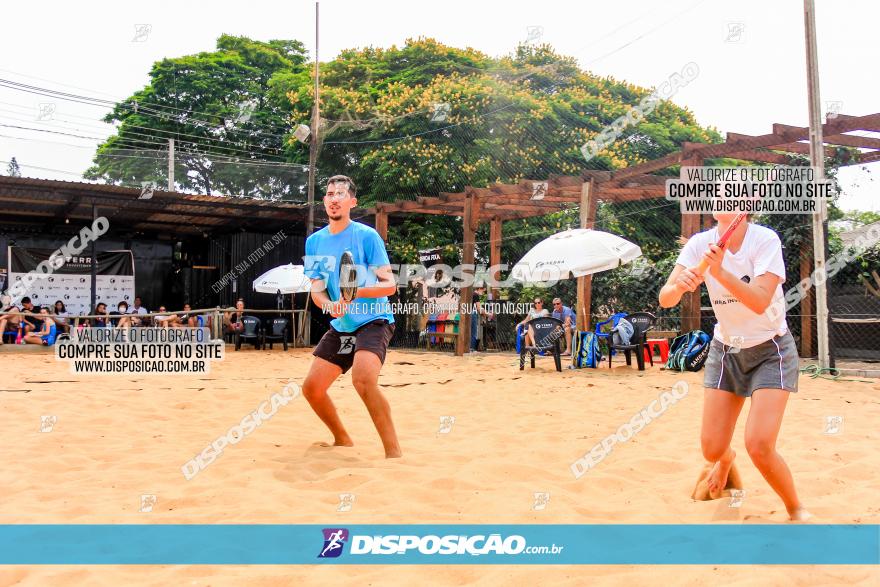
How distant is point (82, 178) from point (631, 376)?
14.1 meters

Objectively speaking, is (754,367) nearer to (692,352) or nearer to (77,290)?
(692,352)

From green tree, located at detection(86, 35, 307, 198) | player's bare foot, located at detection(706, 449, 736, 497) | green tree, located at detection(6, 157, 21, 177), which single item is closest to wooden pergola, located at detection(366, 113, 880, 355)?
player's bare foot, located at detection(706, 449, 736, 497)

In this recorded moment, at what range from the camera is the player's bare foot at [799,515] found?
324cm

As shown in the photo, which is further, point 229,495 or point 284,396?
point 284,396

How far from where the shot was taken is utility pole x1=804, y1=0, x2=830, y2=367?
971 cm

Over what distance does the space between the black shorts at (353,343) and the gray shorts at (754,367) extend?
6.77 ft

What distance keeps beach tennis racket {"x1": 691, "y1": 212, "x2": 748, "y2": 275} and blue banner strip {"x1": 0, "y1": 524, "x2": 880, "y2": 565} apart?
3.79ft

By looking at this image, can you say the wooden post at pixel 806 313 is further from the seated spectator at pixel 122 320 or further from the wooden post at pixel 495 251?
the seated spectator at pixel 122 320

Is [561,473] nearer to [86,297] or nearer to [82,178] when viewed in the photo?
[82,178]

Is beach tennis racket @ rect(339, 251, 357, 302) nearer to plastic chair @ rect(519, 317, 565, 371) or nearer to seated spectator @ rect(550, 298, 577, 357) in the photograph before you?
plastic chair @ rect(519, 317, 565, 371)

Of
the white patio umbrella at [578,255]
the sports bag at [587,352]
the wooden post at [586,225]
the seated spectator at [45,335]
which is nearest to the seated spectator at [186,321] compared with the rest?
the seated spectator at [45,335]

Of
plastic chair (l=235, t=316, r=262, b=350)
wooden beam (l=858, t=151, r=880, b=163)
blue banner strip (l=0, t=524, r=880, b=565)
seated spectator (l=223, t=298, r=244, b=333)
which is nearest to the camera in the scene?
blue banner strip (l=0, t=524, r=880, b=565)

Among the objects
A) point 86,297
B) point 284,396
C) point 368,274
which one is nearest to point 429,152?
point 86,297

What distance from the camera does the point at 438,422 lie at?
6309 millimetres
